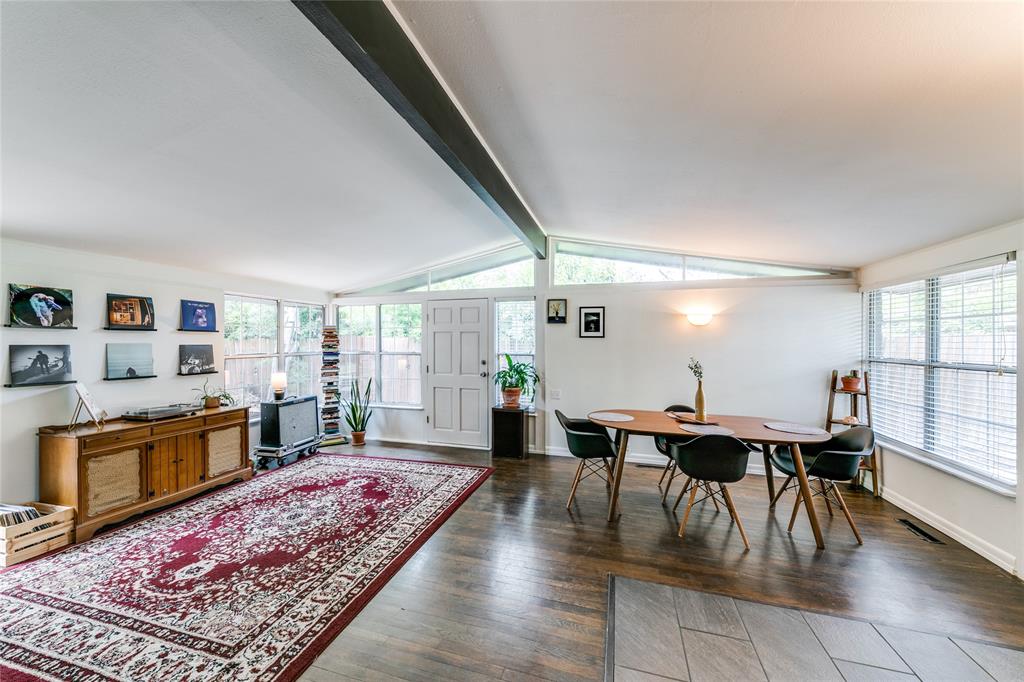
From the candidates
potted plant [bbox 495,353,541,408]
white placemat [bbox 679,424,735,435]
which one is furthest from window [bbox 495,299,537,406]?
white placemat [bbox 679,424,735,435]

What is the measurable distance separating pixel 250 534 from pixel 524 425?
290 cm

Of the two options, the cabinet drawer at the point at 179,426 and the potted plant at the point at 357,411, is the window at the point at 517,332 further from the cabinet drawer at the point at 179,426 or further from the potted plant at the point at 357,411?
the cabinet drawer at the point at 179,426

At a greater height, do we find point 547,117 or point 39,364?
point 547,117

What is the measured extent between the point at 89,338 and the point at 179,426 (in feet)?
3.31

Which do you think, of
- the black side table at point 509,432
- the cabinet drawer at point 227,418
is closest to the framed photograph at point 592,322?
the black side table at point 509,432

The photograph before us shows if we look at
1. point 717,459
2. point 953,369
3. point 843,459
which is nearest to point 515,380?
point 717,459

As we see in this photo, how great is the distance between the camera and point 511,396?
4.77 m

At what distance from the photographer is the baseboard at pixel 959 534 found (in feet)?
7.73

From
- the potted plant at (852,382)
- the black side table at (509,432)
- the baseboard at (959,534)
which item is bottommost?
the baseboard at (959,534)

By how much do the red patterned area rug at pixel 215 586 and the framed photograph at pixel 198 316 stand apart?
1.74m

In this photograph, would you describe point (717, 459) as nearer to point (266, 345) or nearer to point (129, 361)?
point (129, 361)

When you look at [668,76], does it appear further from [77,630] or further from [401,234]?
[77,630]

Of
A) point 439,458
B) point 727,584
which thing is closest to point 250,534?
point 439,458

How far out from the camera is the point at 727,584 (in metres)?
2.22
